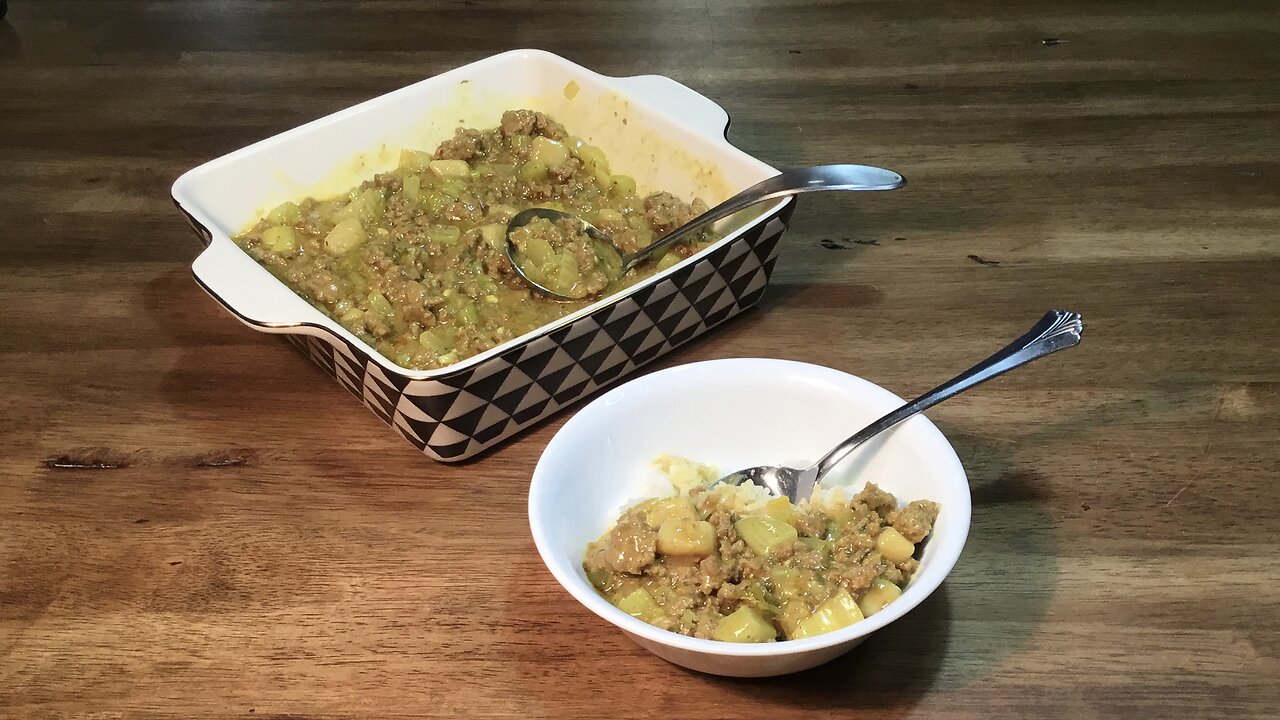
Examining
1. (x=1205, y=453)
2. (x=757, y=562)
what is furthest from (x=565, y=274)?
(x=1205, y=453)

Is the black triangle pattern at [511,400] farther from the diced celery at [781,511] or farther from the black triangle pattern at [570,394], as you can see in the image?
the diced celery at [781,511]

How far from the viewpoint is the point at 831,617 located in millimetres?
1177

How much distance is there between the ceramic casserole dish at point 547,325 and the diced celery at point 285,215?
3 cm

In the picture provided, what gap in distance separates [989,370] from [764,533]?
1.28ft

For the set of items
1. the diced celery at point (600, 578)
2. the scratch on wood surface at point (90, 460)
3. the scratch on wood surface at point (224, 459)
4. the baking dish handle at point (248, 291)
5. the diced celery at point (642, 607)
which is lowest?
the scratch on wood surface at point (90, 460)

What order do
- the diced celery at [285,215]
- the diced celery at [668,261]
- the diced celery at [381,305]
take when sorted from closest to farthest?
the diced celery at [381,305], the diced celery at [668,261], the diced celery at [285,215]

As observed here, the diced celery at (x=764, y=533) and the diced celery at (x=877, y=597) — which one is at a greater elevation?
the diced celery at (x=877, y=597)

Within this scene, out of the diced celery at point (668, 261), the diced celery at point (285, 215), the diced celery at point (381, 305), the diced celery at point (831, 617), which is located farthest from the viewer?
the diced celery at point (285, 215)

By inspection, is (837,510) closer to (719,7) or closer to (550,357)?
(550,357)

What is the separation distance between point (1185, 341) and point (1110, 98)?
3.67 feet

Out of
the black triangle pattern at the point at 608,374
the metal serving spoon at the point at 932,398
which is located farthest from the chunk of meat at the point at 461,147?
the metal serving spoon at the point at 932,398

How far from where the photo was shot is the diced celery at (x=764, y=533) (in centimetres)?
130

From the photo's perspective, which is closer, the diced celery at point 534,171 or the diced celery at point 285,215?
the diced celery at point 285,215

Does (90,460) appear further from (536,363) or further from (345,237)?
(536,363)
